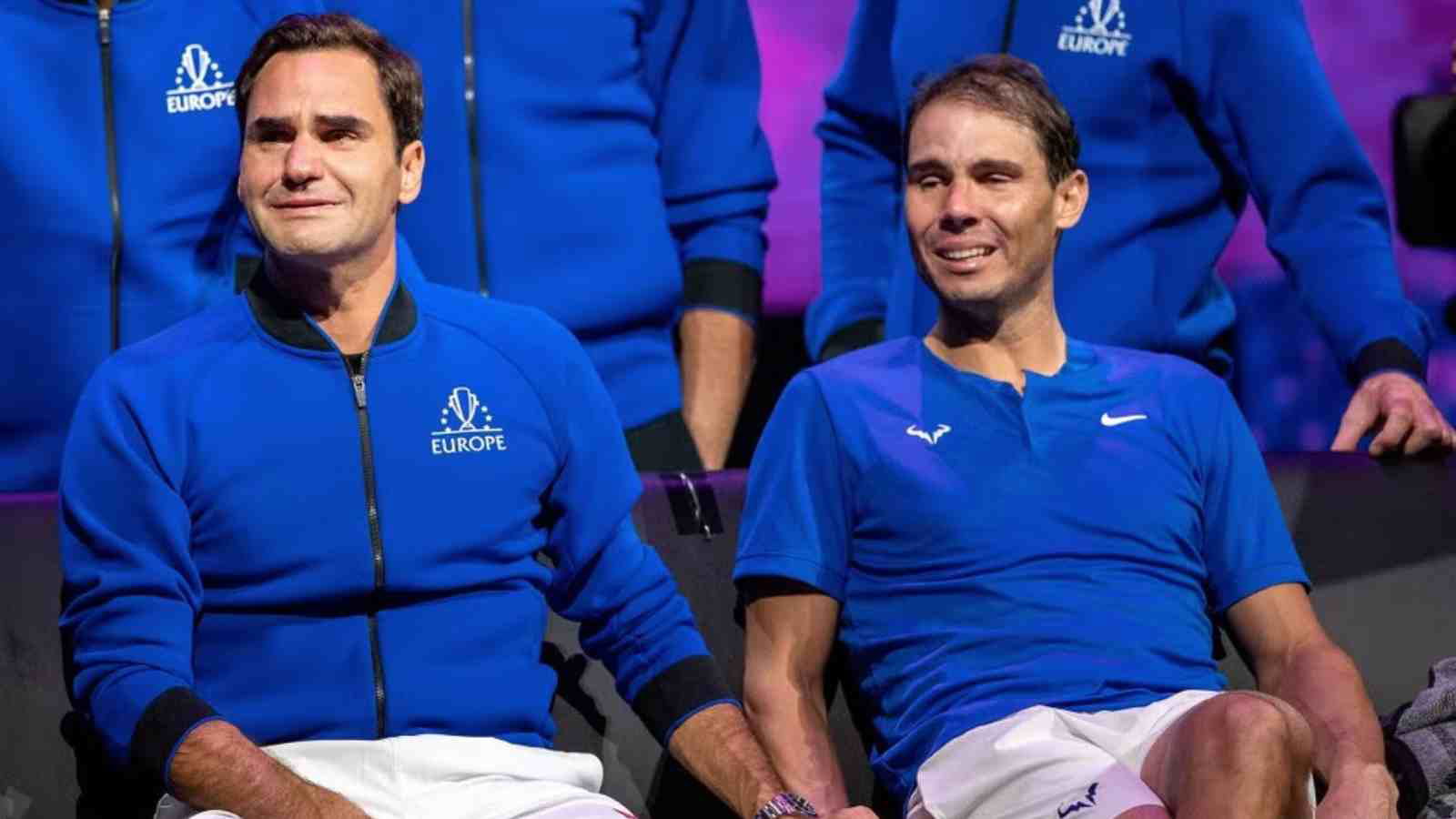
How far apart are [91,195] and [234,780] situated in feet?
3.20

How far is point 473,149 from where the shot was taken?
3062mm

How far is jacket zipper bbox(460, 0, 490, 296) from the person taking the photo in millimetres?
3059

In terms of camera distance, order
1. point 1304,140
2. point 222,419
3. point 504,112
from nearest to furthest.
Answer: point 222,419, point 504,112, point 1304,140

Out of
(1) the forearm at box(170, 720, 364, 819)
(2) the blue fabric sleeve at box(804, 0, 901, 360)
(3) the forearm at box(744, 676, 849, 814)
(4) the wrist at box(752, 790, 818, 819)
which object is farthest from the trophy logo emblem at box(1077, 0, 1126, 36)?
(1) the forearm at box(170, 720, 364, 819)

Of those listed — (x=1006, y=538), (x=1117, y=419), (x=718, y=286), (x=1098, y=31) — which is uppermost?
(x=1098, y=31)

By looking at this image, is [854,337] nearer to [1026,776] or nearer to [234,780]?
[1026,776]

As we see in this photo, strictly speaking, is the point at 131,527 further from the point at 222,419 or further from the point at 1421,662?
the point at 1421,662

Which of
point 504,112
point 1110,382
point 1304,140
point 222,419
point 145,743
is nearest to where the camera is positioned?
point 145,743

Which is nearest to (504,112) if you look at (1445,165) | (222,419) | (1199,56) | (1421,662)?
(222,419)

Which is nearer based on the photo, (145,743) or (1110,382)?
(145,743)

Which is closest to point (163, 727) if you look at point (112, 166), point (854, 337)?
point (112, 166)

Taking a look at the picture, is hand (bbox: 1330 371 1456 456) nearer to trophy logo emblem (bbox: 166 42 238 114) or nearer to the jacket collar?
the jacket collar

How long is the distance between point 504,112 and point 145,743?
114 cm

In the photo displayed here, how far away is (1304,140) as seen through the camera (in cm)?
332
